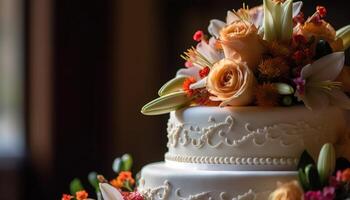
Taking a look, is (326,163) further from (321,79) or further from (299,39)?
(299,39)

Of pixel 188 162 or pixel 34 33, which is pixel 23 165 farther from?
pixel 188 162

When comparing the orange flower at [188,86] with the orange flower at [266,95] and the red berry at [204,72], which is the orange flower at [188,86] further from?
the orange flower at [266,95]

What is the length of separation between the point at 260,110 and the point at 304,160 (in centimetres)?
16

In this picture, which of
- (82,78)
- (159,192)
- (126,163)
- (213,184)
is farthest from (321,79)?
(82,78)

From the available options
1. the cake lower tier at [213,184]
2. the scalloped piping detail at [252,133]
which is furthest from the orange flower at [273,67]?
the cake lower tier at [213,184]

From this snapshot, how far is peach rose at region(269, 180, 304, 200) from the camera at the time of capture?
1521 millimetres

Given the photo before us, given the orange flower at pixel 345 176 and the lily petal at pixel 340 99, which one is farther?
the lily petal at pixel 340 99

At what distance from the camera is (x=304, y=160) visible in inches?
62.9

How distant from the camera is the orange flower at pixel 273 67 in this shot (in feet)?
5.35

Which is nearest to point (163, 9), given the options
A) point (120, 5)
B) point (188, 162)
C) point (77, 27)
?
point (120, 5)

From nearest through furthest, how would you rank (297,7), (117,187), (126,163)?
(297,7)
(117,187)
(126,163)

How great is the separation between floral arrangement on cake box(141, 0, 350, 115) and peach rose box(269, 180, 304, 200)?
20 cm

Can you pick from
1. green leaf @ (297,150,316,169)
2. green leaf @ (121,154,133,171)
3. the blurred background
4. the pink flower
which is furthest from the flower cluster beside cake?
the blurred background

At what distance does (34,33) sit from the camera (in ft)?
14.7
